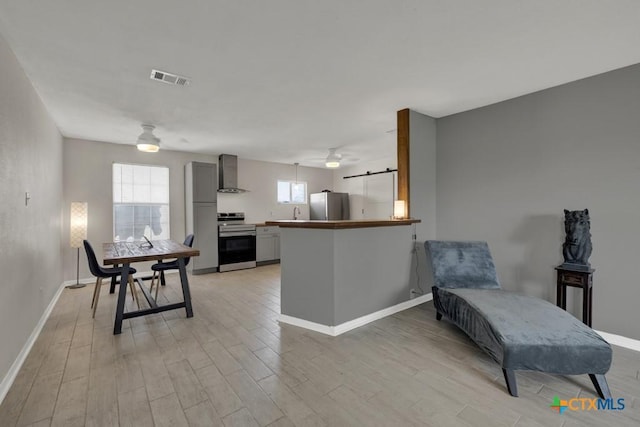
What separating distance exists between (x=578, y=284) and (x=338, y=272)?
2.27m

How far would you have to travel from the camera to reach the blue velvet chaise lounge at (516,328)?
6.26 feet

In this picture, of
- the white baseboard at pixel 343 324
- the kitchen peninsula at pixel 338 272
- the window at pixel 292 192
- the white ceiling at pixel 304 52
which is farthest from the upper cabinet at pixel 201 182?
the white baseboard at pixel 343 324

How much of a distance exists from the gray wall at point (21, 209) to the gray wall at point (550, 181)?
4.44m

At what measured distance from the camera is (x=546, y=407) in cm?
185

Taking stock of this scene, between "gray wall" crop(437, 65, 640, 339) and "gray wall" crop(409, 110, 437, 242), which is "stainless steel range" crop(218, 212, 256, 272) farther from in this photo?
"gray wall" crop(437, 65, 640, 339)

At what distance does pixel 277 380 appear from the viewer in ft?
6.98

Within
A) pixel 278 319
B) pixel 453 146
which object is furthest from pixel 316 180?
pixel 278 319

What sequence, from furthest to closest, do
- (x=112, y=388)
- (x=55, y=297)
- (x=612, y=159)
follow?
Answer: (x=55, y=297) < (x=612, y=159) < (x=112, y=388)

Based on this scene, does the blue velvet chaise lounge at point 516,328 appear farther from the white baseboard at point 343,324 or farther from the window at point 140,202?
the window at point 140,202

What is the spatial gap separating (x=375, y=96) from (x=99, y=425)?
355 cm

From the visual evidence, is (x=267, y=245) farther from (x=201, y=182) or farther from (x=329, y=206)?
(x=201, y=182)

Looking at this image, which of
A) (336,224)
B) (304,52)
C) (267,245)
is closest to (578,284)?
(336,224)

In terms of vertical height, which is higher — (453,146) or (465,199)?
(453,146)

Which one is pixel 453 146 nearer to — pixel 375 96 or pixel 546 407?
pixel 375 96
